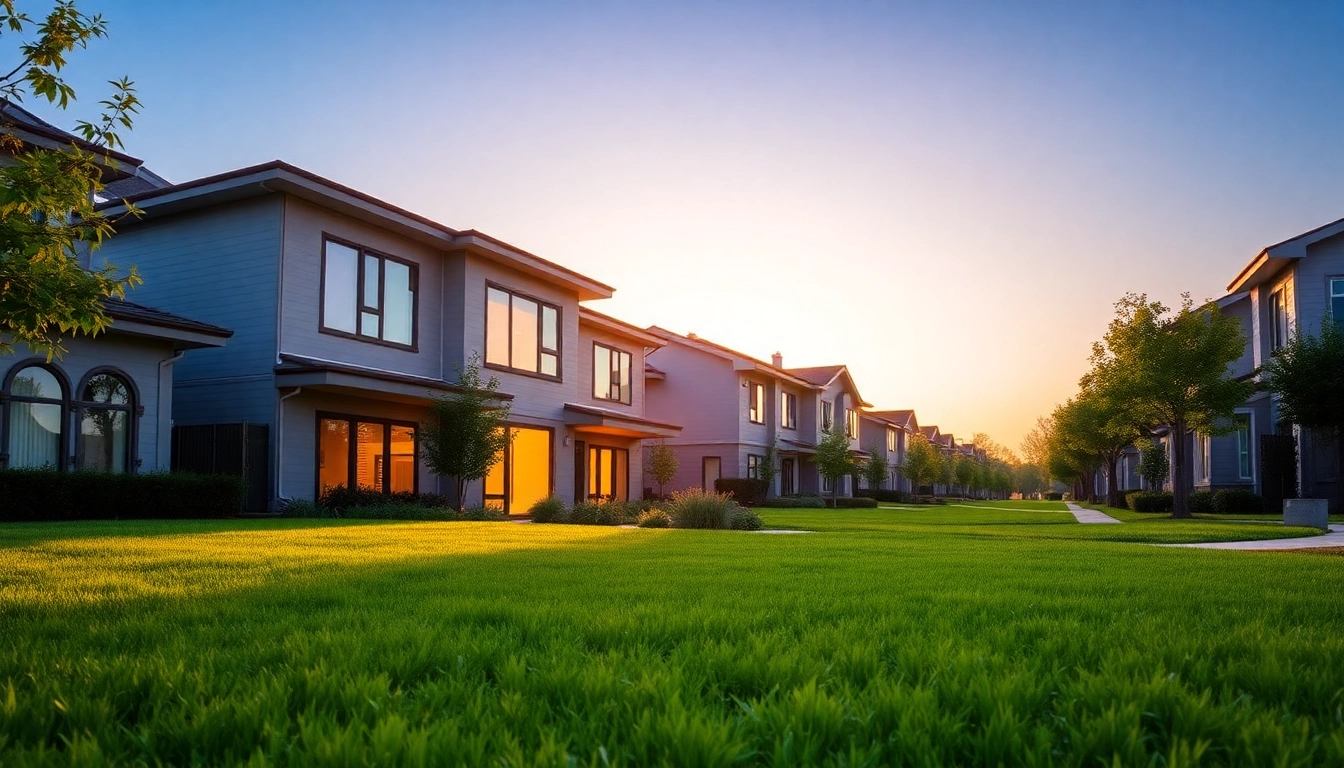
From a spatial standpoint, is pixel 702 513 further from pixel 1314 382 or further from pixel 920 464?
pixel 920 464

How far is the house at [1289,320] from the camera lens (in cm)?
2592

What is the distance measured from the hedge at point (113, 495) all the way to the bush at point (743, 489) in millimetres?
23024

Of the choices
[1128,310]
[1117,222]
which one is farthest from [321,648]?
[1128,310]

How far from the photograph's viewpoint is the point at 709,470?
132ft

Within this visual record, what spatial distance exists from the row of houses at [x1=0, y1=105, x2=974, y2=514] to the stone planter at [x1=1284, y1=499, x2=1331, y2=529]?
17.8 metres

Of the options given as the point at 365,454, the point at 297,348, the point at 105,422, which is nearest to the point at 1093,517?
the point at 365,454

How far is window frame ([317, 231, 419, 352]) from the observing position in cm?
1923

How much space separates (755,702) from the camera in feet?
8.63

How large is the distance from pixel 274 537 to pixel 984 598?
27.9 ft

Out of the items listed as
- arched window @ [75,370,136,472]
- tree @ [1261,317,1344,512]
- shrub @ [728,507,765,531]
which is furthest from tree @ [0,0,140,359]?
tree @ [1261,317,1344,512]

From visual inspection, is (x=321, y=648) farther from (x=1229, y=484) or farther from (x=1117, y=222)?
(x=1229, y=484)

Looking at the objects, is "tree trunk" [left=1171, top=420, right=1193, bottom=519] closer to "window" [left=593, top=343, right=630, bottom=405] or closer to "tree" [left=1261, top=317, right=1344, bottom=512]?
"tree" [left=1261, top=317, right=1344, bottom=512]

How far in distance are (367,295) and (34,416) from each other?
7.13 m

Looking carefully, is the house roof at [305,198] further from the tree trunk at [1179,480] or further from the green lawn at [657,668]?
the tree trunk at [1179,480]
